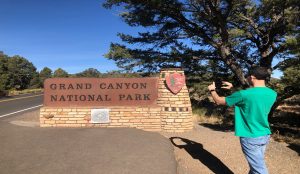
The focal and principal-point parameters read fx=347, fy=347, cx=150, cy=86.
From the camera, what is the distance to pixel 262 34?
16.8 metres

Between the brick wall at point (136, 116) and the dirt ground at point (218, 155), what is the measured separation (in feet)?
1.57

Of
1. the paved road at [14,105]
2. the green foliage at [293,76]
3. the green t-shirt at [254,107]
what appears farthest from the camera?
the paved road at [14,105]

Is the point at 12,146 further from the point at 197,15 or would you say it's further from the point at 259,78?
the point at 197,15

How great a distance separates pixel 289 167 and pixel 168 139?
3.26 metres

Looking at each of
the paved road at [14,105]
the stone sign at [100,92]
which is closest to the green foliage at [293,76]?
the stone sign at [100,92]

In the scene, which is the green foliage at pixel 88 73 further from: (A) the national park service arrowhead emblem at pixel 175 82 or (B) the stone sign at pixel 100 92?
(A) the national park service arrowhead emblem at pixel 175 82

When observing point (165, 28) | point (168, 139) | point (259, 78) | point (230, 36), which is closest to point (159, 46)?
point (165, 28)

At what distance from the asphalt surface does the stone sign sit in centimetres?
108

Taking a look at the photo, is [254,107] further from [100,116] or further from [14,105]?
[14,105]

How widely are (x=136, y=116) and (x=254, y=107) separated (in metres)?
6.23

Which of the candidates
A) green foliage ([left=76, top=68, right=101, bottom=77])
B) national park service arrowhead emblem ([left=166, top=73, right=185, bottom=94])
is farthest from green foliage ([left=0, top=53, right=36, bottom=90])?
national park service arrowhead emblem ([left=166, top=73, right=185, bottom=94])

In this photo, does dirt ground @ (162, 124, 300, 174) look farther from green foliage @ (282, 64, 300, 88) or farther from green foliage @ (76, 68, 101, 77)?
green foliage @ (76, 68, 101, 77)

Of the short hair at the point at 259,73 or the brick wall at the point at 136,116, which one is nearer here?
the short hair at the point at 259,73

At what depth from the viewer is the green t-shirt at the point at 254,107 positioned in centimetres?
474
